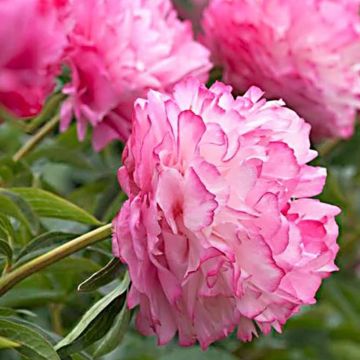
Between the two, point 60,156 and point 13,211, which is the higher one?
point 13,211

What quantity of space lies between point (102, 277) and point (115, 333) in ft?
0.16

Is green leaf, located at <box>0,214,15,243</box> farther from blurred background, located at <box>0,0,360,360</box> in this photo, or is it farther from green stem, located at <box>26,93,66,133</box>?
green stem, located at <box>26,93,66,133</box>

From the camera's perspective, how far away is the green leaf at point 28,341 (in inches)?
23.7

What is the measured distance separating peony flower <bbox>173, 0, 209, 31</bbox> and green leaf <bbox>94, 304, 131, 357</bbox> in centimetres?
110

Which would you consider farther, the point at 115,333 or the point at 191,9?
the point at 191,9

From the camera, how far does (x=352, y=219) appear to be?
1.35 metres

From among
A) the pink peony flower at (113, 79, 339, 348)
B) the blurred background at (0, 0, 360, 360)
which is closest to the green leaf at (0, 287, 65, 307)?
the blurred background at (0, 0, 360, 360)

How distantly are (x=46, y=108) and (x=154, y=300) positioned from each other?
0.32 metres

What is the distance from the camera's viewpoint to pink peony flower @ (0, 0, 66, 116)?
1.51 feet

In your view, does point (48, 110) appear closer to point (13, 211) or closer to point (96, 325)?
point (13, 211)

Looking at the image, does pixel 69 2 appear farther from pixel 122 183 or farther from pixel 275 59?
pixel 275 59

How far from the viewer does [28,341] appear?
2.01ft

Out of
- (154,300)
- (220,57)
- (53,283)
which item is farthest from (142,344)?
(154,300)

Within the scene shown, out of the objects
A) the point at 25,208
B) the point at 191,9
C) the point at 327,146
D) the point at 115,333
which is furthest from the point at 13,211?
the point at 191,9
